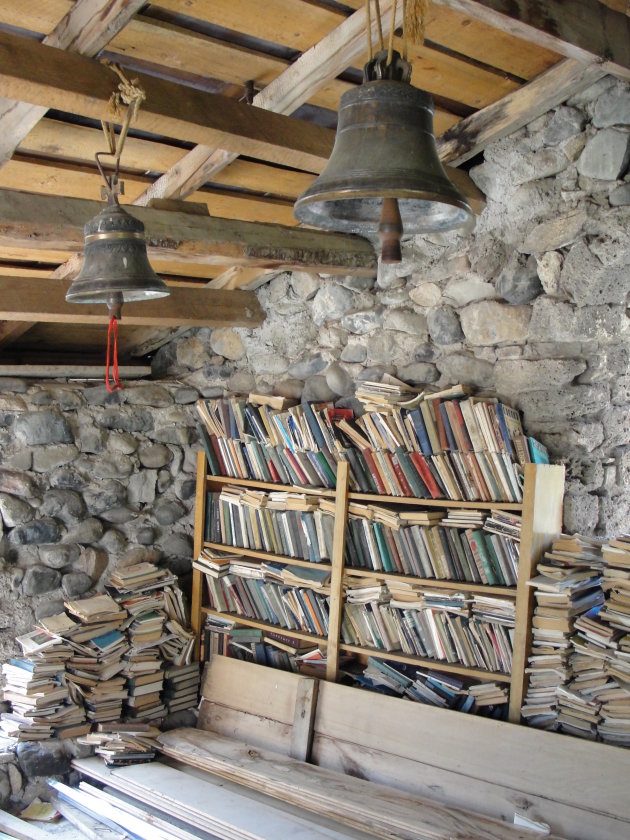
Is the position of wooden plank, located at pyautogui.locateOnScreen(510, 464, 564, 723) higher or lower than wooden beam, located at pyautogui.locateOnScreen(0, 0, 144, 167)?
lower

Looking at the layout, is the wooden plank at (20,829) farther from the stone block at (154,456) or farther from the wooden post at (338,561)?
the stone block at (154,456)

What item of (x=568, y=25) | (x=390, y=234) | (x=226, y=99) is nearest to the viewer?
(x=390, y=234)

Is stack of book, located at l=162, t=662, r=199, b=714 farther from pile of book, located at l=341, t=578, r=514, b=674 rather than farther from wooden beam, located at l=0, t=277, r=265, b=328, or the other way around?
wooden beam, located at l=0, t=277, r=265, b=328

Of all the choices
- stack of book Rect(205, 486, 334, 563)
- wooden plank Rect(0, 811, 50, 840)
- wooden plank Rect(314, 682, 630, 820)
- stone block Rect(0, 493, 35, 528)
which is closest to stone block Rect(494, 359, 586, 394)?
stack of book Rect(205, 486, 334, 563)

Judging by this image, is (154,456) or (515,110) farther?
(154,456)

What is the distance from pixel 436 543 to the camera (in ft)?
11.8

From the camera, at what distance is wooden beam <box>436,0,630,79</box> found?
7.88 ft

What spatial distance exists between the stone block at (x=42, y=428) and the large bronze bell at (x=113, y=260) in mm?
1884

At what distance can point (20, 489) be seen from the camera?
4.18 meters

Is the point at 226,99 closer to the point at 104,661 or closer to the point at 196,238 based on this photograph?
the point at 196,238

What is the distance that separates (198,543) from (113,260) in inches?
93.7

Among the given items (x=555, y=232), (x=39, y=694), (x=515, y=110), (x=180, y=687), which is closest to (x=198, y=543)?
(x=180, y=687)

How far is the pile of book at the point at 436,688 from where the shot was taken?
344 cm

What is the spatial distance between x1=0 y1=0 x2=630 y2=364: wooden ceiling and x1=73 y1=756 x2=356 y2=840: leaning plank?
2.17 m
